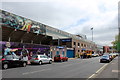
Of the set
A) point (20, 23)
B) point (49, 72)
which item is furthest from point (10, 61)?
point (20, 23)

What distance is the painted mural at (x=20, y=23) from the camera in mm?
30831

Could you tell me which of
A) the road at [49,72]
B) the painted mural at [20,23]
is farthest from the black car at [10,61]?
the painted mural at [20,23]

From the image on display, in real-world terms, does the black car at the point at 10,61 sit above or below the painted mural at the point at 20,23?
below

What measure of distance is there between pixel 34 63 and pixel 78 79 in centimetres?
1340

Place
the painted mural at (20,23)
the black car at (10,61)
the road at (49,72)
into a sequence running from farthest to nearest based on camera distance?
the painted mural at (20,23), the black car at (10,61), the road at (49,72)

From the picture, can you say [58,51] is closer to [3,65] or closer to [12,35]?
[12,35]

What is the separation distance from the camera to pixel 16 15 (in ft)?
111

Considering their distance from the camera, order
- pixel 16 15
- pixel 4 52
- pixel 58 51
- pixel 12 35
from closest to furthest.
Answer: pixel 4 52 < pixel 16 15 < pixel 12 35 < pixel 58 51

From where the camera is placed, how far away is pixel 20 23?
3503 cm

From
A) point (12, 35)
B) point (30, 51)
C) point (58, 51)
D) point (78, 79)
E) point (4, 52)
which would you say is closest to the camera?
point (78, 79)

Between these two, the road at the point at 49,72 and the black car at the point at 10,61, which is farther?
the black car at the point at 10,61

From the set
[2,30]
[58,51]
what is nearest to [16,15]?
[2,30]

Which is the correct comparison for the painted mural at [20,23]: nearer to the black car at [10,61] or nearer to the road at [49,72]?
the black car at [10,61]

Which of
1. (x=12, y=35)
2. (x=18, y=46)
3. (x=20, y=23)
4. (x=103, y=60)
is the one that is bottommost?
(x=103, y=60)
